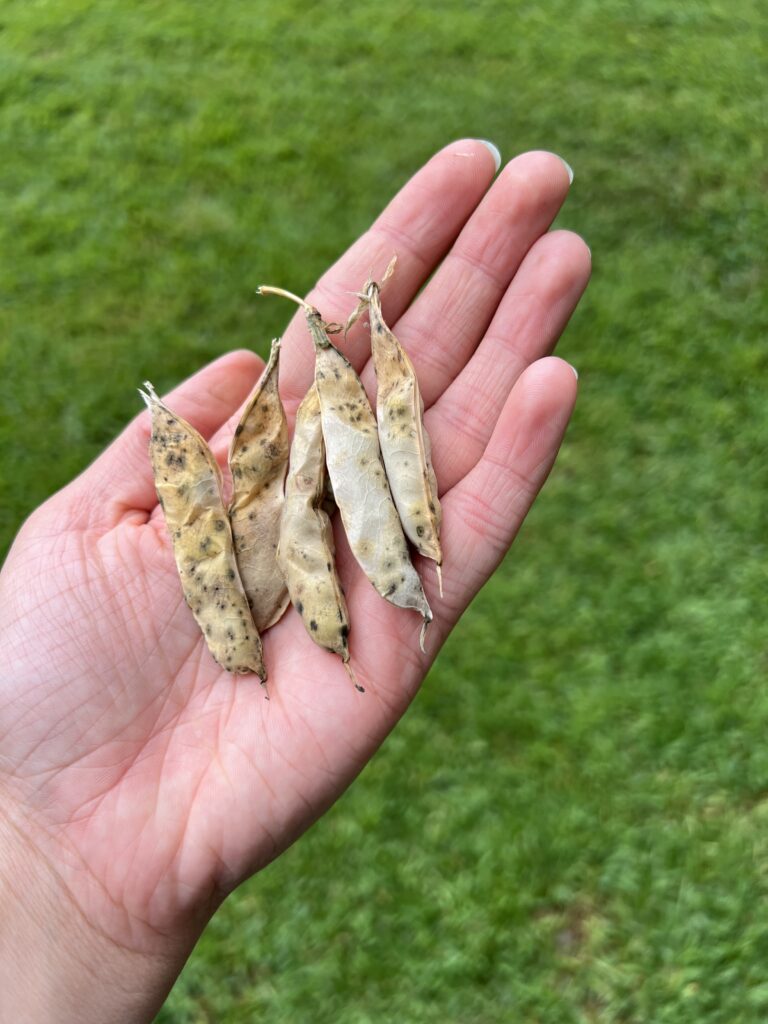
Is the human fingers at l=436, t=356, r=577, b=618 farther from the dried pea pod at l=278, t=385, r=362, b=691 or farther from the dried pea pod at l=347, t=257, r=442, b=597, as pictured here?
the dried pea pod at l=278, t=385, r=362, b=691

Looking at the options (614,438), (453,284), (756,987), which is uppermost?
(453,284)

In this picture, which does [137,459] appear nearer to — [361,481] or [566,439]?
[361,481]

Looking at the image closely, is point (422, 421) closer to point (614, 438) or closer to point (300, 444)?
point (300, 444)

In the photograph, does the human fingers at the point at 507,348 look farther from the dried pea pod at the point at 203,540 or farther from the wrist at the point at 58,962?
the wrist at the point at 58,962

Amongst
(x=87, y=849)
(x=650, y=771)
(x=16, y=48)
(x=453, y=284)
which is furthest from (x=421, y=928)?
(x=16, y=48)

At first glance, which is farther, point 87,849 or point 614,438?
point 614,438

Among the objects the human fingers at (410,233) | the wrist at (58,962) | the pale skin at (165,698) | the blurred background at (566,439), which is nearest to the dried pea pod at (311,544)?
the pale skin at (165,698)
